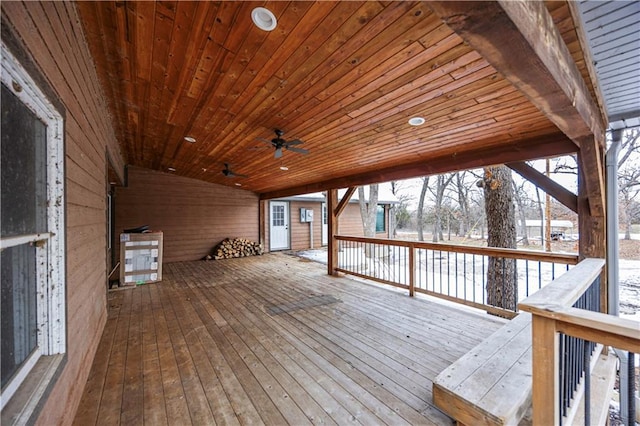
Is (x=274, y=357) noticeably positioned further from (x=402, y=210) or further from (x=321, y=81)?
(x=402, y=210)

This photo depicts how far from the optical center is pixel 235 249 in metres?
8.48

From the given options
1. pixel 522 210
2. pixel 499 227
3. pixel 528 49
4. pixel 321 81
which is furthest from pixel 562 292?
pixel 522 210

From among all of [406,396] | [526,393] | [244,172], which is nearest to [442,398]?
[406,396]

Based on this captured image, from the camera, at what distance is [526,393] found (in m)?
1.63

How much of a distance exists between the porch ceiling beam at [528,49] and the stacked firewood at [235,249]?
8214 millimetres

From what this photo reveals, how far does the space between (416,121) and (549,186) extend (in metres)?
1.72

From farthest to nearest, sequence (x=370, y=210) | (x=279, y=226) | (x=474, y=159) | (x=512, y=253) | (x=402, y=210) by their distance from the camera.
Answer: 1. (x=402, y=210)
2. (x=370, y=210)
3. (x=279, y=226)
4. (x=474, y=159)
5. (x=512, y=253)

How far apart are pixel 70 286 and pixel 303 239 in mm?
A: 8921

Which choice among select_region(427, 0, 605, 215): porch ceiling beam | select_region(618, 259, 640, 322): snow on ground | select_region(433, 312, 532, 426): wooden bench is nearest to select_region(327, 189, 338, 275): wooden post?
select_region(433, 312, 532, 426): wooden bench

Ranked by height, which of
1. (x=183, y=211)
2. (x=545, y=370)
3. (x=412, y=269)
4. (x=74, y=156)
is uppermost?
(x=74, y=156)

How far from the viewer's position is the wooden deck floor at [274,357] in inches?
70.7

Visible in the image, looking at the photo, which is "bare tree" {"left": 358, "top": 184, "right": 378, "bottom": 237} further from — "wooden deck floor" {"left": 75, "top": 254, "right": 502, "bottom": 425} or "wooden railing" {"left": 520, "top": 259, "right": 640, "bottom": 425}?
"wooden railing" {"left": 520, "top": 259, "right": 640, "bottom": 425}

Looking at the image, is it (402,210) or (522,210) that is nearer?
(522,210)

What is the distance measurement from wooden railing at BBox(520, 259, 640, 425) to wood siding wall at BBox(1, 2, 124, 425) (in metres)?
2.38
